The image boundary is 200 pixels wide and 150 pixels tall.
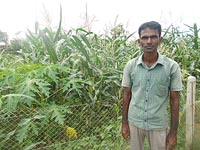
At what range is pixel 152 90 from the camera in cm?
243

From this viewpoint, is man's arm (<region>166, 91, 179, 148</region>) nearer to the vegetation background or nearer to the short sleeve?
the short sleeve

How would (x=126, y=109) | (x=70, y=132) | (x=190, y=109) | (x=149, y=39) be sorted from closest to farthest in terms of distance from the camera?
1. (x=149, y=39)
2. (x=126, y=109)
3. (x=70, y=132)
4. (x=190, y=109)

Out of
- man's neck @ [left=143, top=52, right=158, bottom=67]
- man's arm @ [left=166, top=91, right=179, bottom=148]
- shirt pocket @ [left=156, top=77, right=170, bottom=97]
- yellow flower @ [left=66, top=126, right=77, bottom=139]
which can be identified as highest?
man's neck @ [left=143, top=52, right=158, bottom=67]

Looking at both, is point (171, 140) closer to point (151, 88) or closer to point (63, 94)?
point (151, 88)

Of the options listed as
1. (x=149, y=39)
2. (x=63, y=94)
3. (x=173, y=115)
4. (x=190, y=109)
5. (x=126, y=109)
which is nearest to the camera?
(x=149, y=39)

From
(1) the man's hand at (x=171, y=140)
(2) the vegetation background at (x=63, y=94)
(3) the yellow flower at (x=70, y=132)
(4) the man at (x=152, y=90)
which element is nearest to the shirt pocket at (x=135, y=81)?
(4) the man at (x=152, y=90)

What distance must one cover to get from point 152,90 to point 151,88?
0.02 metres

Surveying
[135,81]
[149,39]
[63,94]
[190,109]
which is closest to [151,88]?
[135,81]

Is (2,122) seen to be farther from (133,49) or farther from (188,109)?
(133,49)

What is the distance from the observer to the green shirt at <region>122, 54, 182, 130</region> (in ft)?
7.88

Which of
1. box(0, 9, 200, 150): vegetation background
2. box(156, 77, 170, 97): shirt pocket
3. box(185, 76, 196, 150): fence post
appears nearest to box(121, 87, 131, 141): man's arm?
box(156, 77, 170, 97): shirt pocket

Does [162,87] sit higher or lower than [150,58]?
lower

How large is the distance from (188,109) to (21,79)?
1977 mm

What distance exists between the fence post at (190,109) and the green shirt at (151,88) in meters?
1.13
